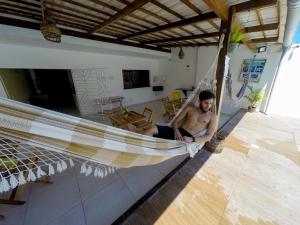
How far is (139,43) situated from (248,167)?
4.53 metres

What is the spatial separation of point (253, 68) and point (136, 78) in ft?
13.5

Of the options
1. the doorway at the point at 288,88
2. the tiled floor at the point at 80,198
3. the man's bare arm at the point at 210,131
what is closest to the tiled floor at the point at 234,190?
the tiled floor at the point at 80,198

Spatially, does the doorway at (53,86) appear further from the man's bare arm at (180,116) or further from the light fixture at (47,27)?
the man's bare arm at (180,116)

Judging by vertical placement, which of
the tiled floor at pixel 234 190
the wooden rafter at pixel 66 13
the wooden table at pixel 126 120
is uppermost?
the wooden rafter at pixel 66 13

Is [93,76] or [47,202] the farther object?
[93,76]

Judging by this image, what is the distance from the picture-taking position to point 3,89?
303 cm

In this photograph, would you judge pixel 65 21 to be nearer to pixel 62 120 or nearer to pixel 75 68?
pixel 75 68

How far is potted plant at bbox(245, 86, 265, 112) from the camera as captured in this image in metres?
4.16

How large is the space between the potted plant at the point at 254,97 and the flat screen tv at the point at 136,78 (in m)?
3.86

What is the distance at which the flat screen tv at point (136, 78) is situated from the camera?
5433 millimetres

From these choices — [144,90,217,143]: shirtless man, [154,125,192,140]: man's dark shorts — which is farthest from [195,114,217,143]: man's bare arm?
[154,125,192,140]: man's dark shorts

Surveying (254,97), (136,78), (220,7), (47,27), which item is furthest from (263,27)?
(136,78)

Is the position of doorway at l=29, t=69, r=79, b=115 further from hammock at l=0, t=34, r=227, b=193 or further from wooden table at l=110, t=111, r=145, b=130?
hammock at l=0, t=34, r=227, b=193

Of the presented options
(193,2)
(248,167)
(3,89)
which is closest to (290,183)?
(248,167)
